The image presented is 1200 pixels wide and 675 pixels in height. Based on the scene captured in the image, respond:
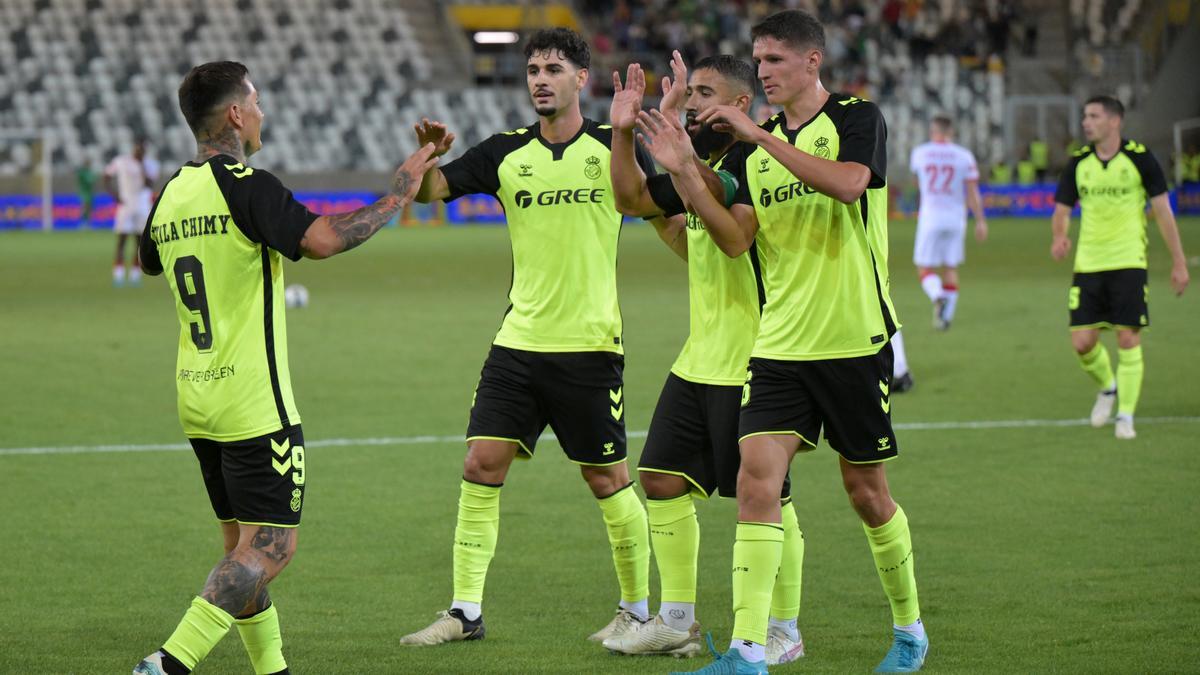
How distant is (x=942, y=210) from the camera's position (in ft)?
51.9

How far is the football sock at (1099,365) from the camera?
10.2 metres

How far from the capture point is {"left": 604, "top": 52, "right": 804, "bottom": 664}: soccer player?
5527 mm

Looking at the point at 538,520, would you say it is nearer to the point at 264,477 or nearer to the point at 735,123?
the point at 264,477

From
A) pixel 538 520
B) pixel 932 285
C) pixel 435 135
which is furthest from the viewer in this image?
pixel 932 285

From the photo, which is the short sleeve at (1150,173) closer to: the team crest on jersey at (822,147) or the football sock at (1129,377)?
the football sock at (1129,377)

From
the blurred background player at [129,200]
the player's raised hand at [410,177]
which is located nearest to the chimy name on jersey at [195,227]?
the player's raised hand at [410,177]

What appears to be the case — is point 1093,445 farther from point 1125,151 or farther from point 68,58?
point 68,58

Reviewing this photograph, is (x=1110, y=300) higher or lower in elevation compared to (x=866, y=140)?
lower

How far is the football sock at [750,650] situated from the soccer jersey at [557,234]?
139 cm

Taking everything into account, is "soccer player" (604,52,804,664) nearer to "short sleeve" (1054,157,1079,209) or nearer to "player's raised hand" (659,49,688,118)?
"player's raised hand" (659,49,688,118)

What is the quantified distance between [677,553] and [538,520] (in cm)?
231

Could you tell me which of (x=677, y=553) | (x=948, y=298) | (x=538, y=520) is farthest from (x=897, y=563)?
(x=948, y=298)

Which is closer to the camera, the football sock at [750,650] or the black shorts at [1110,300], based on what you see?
the football sock at [750,650]

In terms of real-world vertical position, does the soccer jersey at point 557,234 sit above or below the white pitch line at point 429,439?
above
